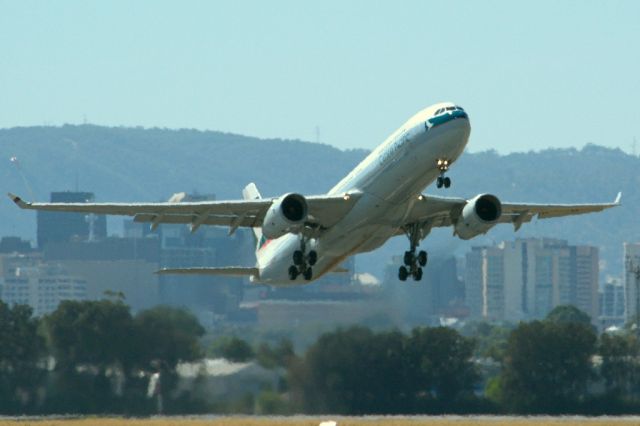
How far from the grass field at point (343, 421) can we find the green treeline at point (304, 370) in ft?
10.7

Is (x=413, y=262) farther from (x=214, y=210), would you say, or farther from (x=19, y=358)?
(x=19, y=358)

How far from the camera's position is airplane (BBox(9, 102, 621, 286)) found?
53.7 m

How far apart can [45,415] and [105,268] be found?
4942 inches

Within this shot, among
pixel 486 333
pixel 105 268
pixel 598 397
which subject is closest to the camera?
pixel 598 397

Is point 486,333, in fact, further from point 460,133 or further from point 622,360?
point 460,133

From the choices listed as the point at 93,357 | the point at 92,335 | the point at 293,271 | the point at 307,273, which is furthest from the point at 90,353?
the point at 293,271

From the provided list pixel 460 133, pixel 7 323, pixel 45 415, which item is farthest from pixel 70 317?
pixel 460 133

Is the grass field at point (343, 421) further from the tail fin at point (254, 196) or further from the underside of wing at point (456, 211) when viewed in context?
the underside of wing at point (456, 211)

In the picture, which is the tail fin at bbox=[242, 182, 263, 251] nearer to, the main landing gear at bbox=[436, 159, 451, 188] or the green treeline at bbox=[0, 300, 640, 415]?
the green treeline at bbox=[0, 300, 640, 415]

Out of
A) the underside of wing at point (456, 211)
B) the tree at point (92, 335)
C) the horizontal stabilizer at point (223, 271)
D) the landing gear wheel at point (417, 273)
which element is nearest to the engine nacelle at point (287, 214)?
the underside of wing at point (456, 211)

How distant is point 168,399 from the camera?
72750mm

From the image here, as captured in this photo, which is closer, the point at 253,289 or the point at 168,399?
the point at 168,399

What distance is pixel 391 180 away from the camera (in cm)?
5450

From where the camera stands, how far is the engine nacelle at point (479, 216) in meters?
57.6
